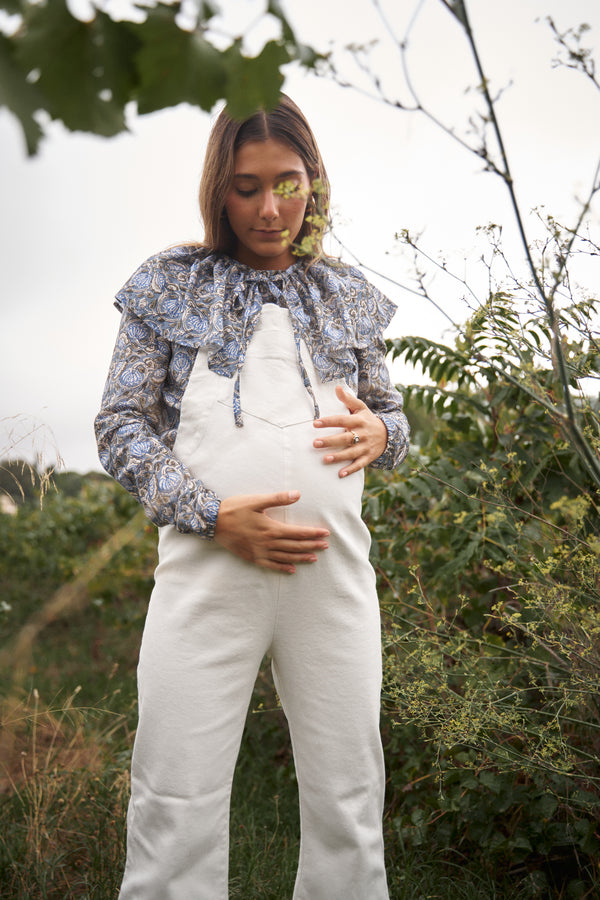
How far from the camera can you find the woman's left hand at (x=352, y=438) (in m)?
1.70

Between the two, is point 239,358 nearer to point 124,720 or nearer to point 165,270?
point 165,270

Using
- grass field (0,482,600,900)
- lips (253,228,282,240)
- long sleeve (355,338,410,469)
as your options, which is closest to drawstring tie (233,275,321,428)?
lips (253,228,282,240)

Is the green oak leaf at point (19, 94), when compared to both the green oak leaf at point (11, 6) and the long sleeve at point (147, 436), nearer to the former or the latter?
→ the green oak leaf at point (11, 6)

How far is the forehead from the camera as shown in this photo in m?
1.79

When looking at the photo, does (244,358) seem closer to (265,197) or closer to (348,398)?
(348,398)

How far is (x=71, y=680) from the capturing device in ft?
13.0

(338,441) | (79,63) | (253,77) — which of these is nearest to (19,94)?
(79,63)

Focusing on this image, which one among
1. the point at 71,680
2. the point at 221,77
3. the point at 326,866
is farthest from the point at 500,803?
the point at 71,680

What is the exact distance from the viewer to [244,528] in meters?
1.56

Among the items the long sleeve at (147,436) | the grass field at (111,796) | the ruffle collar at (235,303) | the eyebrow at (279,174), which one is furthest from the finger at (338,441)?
the grass field at (111,796)

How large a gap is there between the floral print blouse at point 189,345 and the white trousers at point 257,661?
5 centimetres

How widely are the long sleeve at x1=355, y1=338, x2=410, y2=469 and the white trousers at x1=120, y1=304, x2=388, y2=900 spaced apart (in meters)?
0.22

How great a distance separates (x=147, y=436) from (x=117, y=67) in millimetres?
Answer: 1042

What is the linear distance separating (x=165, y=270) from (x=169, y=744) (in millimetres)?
1069
